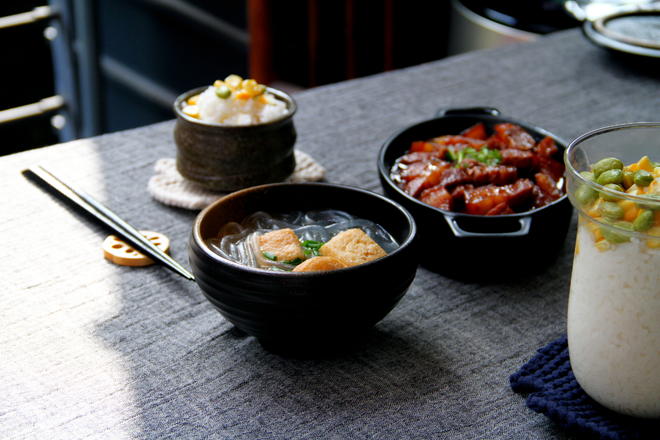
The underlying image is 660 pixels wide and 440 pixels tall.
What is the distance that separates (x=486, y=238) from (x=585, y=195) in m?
0.32

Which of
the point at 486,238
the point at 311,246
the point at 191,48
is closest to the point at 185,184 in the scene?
the point at 311,246

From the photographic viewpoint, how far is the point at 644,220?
827mm

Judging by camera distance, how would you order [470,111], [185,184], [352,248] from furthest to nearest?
[470,111] → [185,184] → [352,248]

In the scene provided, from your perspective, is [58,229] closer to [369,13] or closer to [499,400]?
[499,400]

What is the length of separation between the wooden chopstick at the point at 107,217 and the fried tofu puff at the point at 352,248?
282 mm

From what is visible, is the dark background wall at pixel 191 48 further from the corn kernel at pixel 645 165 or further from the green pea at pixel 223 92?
the corn kernel at pixel 645 165

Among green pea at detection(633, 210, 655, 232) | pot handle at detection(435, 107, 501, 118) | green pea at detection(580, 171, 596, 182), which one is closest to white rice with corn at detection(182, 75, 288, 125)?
pot handle at detection(435, 107, 501, 118)

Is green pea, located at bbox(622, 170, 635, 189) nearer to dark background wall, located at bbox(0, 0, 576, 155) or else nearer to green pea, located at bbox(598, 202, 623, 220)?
green pea, located at bbox(598, 202, 623, 220)

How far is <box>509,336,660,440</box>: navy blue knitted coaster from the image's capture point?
92 centimetres

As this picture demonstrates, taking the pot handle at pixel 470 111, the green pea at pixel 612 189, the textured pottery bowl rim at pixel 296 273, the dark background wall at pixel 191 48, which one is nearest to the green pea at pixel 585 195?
the green pea at pixel 612 189

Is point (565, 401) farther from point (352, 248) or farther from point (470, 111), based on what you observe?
point (470, 111)

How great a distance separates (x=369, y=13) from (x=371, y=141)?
1817 mm

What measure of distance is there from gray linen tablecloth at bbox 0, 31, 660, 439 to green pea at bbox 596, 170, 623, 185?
31 centimetres

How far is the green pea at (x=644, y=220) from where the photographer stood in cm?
83
